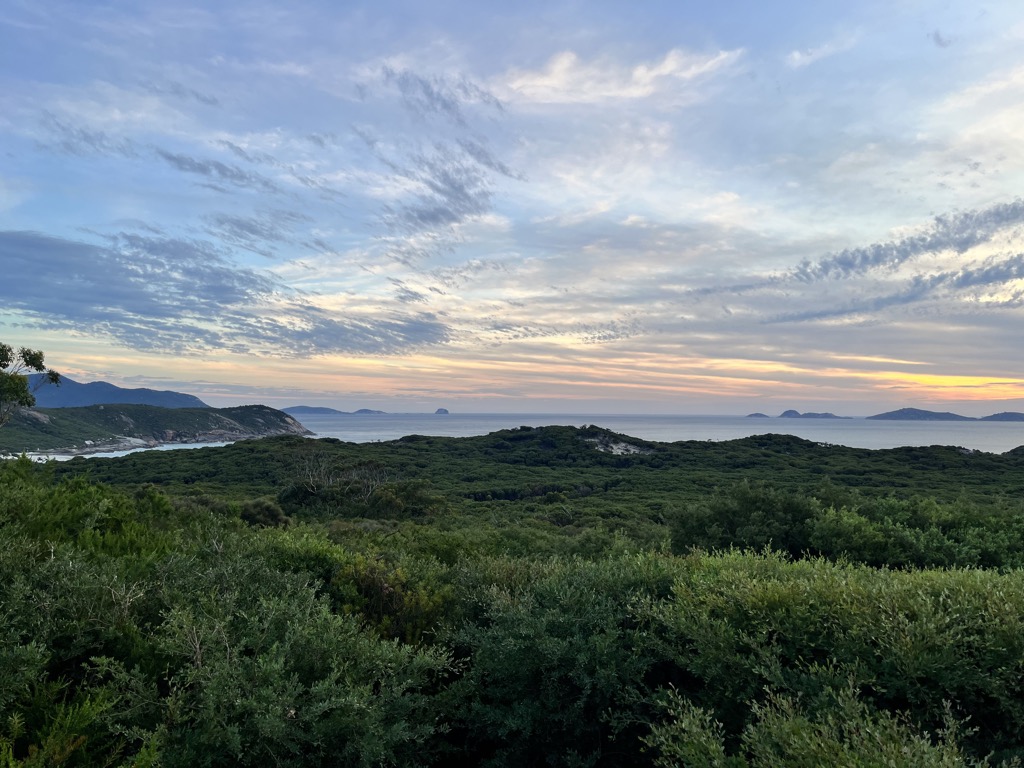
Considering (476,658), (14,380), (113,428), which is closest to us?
(476,658)

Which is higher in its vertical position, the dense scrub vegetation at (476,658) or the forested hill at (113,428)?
the dense scrub vegetation at (476,658)

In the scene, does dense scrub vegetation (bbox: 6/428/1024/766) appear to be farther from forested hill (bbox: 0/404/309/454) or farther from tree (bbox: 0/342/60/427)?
forested hill (bbox: 0/404/309/454)

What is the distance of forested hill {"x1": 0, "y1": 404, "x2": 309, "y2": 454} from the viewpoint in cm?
12019

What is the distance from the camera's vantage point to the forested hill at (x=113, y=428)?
120 m

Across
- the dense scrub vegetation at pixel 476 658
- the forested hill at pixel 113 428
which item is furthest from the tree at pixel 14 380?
the forested hill at pixel 113 428

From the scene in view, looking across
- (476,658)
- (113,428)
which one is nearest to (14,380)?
(476,658)

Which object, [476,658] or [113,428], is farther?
[113,428]

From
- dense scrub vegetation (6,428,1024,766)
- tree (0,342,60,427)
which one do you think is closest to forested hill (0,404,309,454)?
tree (0,342,60,427)

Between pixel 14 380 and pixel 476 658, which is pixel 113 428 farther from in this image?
pixel 476 658

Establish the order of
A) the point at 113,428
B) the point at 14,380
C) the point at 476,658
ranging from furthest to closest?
the point at 113,428 < the point at 14,380 < the point at 476,658

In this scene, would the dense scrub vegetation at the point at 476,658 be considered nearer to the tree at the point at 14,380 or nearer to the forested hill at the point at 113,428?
the tree at the point at 14,380

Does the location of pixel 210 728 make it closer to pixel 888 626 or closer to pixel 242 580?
pixel 242 580

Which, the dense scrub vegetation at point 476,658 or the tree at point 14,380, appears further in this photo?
the tree at point 14,380

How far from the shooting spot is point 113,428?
152375 mm
